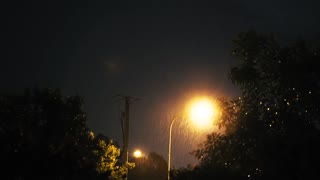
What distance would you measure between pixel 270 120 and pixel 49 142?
16605mm

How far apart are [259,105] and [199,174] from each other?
256 cm

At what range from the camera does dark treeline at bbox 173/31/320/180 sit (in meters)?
10.8

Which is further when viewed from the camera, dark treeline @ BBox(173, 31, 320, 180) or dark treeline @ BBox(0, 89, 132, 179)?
dark treeline @ BBox(0, 89, 132, 179)

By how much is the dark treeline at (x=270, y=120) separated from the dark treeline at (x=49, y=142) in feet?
38.0

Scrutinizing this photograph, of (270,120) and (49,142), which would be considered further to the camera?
(49,142)

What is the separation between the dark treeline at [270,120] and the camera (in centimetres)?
1076

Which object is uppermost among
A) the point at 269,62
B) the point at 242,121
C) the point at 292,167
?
the point at 269,62

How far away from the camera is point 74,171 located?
2495cm

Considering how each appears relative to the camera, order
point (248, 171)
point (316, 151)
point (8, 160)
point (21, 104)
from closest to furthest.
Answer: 1. point (316, 151)
2. point (248, 171)
3. point (8, 160)
4. point (21, 104)

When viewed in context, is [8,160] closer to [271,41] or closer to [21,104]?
[21,104]

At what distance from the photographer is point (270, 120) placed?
1184 centimetres

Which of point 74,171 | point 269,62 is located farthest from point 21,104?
point 269,62

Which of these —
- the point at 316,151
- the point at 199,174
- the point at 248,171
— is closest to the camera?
the point at 316,151

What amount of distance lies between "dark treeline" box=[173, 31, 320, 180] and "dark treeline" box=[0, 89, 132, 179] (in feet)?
38.0
